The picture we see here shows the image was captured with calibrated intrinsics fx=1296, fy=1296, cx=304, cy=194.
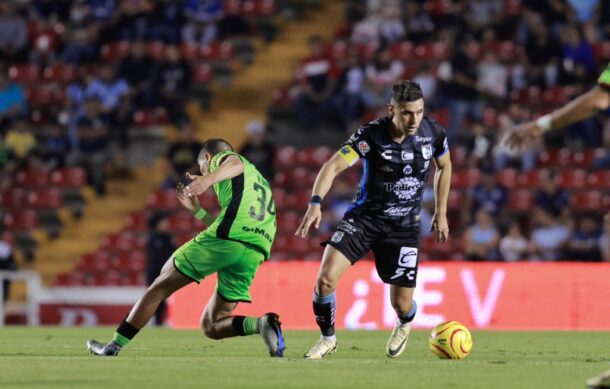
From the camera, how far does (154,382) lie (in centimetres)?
832

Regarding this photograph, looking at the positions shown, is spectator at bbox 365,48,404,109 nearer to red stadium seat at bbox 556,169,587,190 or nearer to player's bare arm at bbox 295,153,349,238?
red stadium seat at bbox 556,169,587,190

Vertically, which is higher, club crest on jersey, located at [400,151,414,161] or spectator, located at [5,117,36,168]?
club crest on jersey, located at [400,151,414,161]

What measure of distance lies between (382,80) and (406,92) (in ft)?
42.0

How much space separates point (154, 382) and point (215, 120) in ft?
58.9

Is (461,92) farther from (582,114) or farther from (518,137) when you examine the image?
(518,137)

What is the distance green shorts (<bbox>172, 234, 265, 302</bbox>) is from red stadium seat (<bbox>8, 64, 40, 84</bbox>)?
16.6m

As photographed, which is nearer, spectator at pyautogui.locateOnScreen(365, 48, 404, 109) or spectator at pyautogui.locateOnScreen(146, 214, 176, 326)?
spectator at pyautogui.locateOnScreen(146, 214, 176, 326)

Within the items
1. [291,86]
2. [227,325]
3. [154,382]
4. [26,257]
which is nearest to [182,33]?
[291,86]

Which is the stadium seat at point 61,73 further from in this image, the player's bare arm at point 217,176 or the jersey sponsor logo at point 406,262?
the jersey sponsor logo at point 406,262

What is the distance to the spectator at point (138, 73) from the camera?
25.5 meters

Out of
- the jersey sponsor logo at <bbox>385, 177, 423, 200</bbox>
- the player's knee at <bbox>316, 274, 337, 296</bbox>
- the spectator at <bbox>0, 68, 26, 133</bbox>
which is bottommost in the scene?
the spectator at <bbox>0, 68, 26, 133</bbox>

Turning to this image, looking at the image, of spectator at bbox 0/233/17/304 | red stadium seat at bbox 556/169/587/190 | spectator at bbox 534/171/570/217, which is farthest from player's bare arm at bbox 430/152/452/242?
spectator at bbox 0/233/17/304

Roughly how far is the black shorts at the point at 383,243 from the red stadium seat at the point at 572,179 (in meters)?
10.1

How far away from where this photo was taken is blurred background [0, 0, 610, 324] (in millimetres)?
21094
